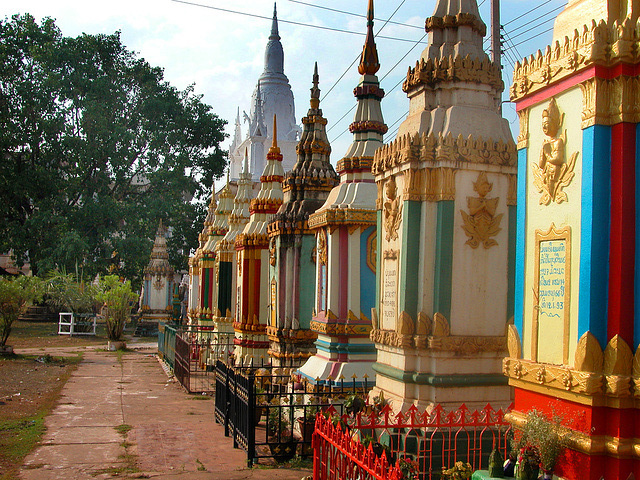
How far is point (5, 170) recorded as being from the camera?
1697 inches

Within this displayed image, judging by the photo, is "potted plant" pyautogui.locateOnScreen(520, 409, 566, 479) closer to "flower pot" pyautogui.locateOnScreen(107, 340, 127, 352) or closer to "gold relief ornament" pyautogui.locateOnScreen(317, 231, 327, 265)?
"gold relief ornament" pyautogui.locateOnScreen(317, 231, 327, 265)

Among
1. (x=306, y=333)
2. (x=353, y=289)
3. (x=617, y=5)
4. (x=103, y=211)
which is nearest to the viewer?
(x=617, y=5)

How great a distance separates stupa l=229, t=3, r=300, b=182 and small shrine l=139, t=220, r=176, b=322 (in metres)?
12.2

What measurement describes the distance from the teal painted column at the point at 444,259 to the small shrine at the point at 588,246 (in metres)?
2.49

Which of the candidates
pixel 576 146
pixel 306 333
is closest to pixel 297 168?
pixel 306 333

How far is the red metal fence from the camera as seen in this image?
5.86m

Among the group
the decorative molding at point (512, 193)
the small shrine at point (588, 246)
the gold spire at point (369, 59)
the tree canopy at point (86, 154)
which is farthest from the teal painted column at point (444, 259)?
the tree canopy at point (86, 154)

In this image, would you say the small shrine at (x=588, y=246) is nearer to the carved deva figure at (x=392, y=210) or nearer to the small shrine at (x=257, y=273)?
the carved deva figure at (x=392, y=210)

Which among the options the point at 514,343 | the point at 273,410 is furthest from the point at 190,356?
the point at 514,343

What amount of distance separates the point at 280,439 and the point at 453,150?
5.29 m

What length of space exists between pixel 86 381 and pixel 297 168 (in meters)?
9.73

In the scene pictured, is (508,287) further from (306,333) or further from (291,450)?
(306,333)

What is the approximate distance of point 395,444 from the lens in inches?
329

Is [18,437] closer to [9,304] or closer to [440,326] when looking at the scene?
[440,326]
